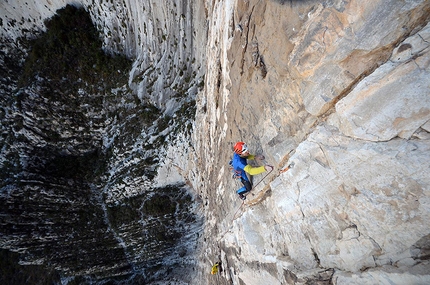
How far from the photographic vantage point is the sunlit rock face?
1300 cm

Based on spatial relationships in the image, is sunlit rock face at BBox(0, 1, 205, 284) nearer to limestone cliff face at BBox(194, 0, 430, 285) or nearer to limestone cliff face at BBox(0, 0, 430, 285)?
limestone cliff face at BBox(0, 0, 430, 285)

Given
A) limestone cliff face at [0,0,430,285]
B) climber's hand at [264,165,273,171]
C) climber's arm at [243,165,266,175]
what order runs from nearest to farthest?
1. limestone cliff face at [0,0,430,285]
2. climber's arm at [243,165,266,175]
3. climber's hand at [264,165,273,171]

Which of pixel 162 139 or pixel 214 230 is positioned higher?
pixel 162 139

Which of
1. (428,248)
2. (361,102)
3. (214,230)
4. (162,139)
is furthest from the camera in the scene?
(162,139)

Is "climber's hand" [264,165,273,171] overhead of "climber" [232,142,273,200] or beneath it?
beneath

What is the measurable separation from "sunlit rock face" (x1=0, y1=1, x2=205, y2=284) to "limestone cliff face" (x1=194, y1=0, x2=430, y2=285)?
7.13m

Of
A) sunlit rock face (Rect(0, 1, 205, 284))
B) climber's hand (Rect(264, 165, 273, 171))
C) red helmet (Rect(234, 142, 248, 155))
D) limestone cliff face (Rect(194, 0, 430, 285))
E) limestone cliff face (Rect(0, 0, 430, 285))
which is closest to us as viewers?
limestone cliff face (Rect(194, 0, 430, 285))

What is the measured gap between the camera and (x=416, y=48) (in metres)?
2.84

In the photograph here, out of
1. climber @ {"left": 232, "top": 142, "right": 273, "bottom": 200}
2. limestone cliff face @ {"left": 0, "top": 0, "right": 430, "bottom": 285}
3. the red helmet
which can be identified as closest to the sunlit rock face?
limestone cliff face @ {"left": 0, "top": 0, "right": 430, "bottom": 285}

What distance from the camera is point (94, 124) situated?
48.6ft

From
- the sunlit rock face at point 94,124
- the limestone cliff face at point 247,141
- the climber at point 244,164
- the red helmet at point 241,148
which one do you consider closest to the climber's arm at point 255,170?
the climber at point 244,164

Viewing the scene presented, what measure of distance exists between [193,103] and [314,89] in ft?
32.3

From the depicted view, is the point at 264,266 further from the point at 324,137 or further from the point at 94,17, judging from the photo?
the point at 94,17

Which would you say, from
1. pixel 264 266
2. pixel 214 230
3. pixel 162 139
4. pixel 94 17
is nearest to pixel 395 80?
pixel 264 266
